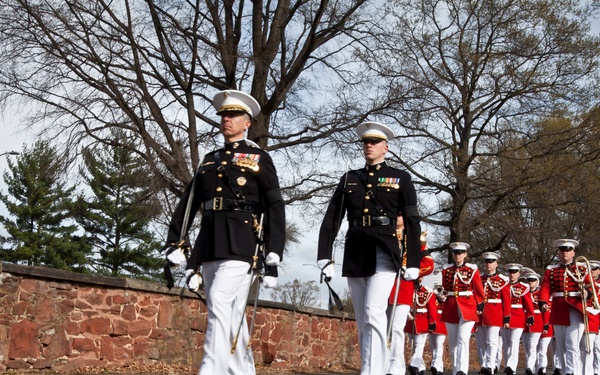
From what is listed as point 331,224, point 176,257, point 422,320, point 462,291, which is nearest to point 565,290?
point 462,291

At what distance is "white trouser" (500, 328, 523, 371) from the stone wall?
4758 mm

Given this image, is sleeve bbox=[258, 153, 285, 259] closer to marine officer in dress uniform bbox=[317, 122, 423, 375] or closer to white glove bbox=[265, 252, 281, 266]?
white glove bbox=[265, 252, 281, 266]

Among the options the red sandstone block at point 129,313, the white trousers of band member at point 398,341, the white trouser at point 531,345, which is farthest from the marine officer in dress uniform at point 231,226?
the white trouser at point 531,345

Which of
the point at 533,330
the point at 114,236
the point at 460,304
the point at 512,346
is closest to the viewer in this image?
the point at 460,304

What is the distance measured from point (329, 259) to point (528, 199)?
16.2 m

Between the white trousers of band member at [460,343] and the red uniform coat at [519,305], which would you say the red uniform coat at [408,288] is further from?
the red uniform coat at [519,305]

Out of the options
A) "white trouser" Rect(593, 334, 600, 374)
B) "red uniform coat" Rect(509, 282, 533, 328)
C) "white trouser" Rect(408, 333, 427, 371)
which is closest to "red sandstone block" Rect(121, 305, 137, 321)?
"white trouser" Rect(408, 333, 427, 371)

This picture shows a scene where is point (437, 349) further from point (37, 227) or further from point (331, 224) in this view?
point (37, 227)

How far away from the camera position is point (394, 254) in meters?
7.36

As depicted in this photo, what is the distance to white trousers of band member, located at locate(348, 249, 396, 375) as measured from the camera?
23.2 feet

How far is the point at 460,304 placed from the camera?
13562 millimetres

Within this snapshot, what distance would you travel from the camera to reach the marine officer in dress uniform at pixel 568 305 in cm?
1304

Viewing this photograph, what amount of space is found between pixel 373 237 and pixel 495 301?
347 inches

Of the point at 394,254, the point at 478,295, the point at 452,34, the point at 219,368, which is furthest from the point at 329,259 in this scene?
the point at 452,34
